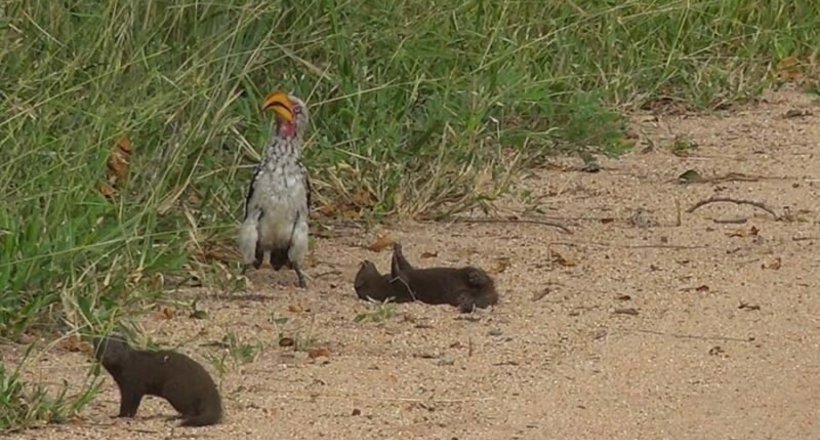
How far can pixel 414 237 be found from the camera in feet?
27.2

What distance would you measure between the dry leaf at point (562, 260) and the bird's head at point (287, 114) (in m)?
1.03

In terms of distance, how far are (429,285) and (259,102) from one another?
153 cm

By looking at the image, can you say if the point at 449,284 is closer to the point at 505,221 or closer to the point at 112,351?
the point at 505,221

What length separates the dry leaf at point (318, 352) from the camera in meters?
6.48

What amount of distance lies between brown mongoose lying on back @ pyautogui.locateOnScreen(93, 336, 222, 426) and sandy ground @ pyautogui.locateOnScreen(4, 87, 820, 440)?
0.18 feet

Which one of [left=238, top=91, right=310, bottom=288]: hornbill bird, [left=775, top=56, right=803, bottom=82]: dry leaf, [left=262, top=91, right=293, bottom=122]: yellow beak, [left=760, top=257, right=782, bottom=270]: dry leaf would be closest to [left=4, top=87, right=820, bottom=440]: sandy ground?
[left=760, top=257, right=782, bottom=270]: dry leaf

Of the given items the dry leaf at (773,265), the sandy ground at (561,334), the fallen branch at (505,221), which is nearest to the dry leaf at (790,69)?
the sandy ground at (561,334)

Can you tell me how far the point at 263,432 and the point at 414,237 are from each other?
9.00 feet

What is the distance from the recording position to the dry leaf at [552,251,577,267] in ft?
25.8

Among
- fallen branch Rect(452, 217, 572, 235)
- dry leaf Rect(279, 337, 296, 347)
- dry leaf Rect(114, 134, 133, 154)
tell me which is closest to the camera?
dry leaf Rect(279, 337, 296, 347)

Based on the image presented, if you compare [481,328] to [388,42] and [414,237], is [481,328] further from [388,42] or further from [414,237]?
[388,42]

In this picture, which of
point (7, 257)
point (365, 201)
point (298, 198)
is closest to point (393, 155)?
point (365, 201)

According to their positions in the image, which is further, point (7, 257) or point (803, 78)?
point (803, 78)

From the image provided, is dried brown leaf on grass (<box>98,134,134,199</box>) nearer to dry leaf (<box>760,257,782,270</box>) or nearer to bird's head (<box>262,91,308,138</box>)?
bird's head (<box>262,91,308,138</box>)
